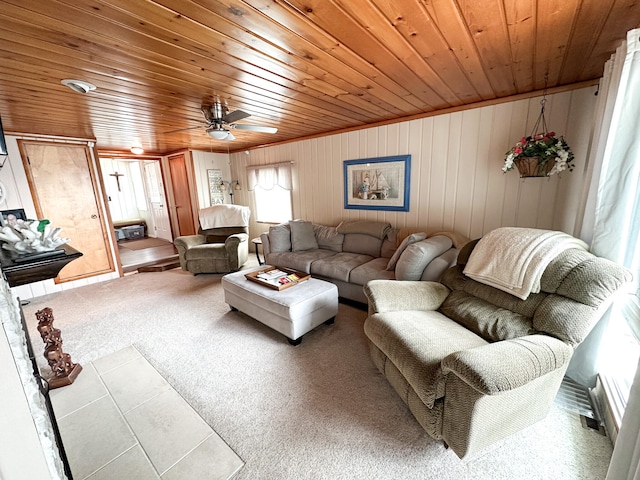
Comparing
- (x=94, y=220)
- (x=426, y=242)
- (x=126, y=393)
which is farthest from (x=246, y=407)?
(x=94, y=220)

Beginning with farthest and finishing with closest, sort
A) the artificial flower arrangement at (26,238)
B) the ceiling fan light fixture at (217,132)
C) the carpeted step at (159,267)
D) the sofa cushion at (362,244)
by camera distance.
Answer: the carpeted step at (159,267), the sofa cushion at (362,244), the ceiling fan light fixture at (217,132), the artificial flower arrangement at (26,238)

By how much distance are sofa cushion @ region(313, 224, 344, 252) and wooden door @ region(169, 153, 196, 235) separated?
122 inches

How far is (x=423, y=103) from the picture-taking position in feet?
9.09

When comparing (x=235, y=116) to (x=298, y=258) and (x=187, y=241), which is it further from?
(x=187, y=241)

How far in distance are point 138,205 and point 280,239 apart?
20.4 ft

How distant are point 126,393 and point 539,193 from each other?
3.87 m

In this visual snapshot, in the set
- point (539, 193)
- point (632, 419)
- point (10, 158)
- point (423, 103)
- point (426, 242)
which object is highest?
point (423, 103)

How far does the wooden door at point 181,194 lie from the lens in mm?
5551

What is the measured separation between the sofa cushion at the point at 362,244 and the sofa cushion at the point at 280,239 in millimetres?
800

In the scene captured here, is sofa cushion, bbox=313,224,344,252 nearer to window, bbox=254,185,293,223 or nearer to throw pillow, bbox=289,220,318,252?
throw pillow, bbox=289,220,318,252

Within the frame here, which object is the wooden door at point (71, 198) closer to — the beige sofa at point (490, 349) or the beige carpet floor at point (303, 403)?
the beige carpet floor at point (303, 403)

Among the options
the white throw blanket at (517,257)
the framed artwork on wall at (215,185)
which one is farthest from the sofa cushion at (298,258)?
the framed artwork on wall at (215,185)

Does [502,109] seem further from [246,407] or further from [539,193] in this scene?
[246,407]

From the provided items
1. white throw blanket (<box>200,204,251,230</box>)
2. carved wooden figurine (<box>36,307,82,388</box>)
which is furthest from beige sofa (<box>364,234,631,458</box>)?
white throw blanket (<box>200,204,251,230</box>)
